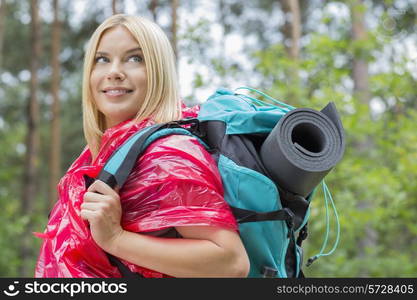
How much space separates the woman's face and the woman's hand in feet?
1.35

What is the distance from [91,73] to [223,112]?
585 mm

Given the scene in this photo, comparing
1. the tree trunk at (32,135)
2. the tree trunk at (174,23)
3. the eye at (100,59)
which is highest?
the tree trunk at (174,23)

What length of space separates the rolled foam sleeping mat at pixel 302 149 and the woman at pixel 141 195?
207mm

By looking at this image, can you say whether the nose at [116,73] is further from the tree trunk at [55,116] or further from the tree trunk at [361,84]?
the tree trunk at [55,116]

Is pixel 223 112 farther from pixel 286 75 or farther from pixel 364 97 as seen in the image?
pixel 364 97

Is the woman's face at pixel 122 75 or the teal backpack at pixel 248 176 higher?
the woman's face at pixel 122 75

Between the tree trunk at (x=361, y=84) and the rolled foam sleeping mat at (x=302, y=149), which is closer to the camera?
the rolled foam sleeping mat at (x=302, y=149)

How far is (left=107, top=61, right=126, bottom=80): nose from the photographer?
2.12 meters

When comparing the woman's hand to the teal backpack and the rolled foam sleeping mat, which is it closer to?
the teal backpack

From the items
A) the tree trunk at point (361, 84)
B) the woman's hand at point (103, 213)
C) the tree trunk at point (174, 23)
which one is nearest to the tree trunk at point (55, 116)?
the tree trunk at point (174, 23)

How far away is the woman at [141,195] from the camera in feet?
5.85

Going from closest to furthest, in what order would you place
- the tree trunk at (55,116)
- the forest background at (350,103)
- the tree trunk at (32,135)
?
the forest background at (350,103) < the tree trunk at (32,135) < the tree trunk at (55,116)

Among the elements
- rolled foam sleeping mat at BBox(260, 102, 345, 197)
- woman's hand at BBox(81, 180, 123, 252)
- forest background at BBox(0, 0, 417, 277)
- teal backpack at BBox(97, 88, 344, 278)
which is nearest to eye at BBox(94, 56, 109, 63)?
teal backpack at BBox(97, 88, 344, 278)

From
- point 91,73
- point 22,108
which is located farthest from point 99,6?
point 91,73
